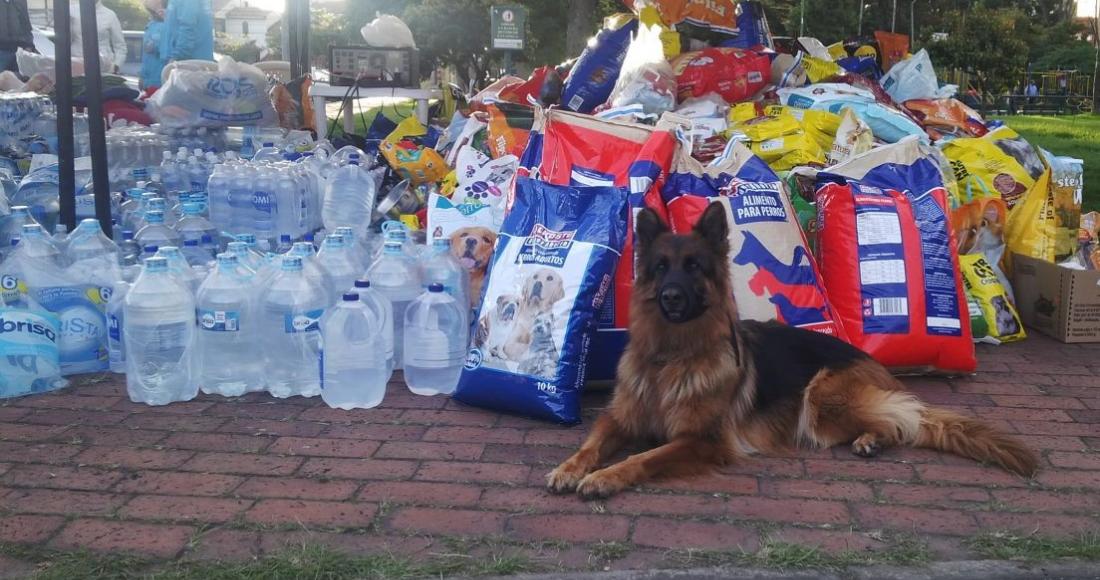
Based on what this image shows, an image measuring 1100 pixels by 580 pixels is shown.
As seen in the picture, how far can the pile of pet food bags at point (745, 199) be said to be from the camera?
4.25 m

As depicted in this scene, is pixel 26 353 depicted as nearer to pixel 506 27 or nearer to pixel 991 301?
pixel 991 301

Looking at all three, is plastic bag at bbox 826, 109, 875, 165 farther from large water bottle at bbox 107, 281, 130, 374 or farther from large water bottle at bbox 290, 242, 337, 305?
large water bottle at bbox 107, 281, 130, 374

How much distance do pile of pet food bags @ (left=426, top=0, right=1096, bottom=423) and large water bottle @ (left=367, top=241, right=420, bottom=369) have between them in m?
0.34

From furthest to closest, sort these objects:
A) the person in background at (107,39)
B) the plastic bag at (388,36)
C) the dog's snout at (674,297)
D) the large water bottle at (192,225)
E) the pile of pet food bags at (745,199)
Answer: the person in background at (107,39), the plastic bag at (388,36), the large water bottle at (192,225), the pile of pet food bags at (745,199), the dog's snout at (674,297)

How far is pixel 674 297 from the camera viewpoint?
3.58 metres

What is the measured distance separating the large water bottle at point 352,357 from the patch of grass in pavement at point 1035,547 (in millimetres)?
2693

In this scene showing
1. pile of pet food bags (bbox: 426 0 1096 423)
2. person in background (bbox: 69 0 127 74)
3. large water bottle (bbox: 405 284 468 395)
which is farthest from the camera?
person in background (bbox: 69 0 127 74)

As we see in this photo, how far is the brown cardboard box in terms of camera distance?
560cm

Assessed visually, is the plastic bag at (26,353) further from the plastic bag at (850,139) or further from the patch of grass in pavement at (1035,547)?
the plastic bag at (850,139)

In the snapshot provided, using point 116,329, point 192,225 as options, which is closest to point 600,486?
point 116,329

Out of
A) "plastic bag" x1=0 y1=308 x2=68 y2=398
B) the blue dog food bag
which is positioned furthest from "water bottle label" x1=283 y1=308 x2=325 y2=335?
"plastic bag" x1=0 y1=308 x2=68 y2=398

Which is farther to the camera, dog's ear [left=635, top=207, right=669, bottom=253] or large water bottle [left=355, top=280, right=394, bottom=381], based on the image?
large water bottle [left=355, top=280, right=394, bottom=381]

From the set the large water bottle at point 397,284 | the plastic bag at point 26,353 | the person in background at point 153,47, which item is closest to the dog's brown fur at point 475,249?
the large water bottle at point 397,284

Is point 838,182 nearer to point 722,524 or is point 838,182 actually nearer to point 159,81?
point 722,524
